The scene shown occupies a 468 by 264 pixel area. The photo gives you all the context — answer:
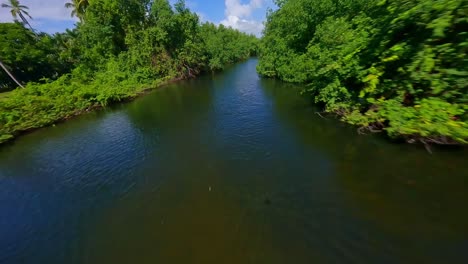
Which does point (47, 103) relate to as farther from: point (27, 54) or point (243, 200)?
point (27, 54)

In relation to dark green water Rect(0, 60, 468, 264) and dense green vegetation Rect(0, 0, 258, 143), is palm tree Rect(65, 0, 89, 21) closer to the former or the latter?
dense green vegetation Rect(0, 0, 258, 143)

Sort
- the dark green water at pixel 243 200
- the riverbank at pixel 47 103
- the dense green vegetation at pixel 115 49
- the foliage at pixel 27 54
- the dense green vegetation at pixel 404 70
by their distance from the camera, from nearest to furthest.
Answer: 1. the dark green water at pixel 243 200
2. the dense green vegetation at pixel 404 70
3. the riverbank at pixel 47 103
4. the dense green vegetation at pixel 115 49
5. the foliage at pixel 27 54

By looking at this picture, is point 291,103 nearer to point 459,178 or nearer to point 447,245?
point 459,178

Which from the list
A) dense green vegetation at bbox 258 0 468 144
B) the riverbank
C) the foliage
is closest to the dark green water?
dense green vegetation at bbox 258 0 468 144

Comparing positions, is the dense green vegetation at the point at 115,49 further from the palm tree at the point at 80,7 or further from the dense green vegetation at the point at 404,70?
the dense green vegetation at the point at 404,70

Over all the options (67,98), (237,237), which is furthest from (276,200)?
(67,98)

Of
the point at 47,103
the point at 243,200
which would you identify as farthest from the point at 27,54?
the point at 243,200

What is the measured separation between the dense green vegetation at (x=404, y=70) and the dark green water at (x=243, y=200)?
0.99m

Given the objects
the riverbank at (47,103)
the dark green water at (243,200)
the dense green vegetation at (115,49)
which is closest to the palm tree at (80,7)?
the dense green vegetation at (115,49)

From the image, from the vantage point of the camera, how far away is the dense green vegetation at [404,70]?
21.7 ft

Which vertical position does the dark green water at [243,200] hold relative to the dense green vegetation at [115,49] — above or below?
below

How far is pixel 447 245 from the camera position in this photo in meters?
4.79

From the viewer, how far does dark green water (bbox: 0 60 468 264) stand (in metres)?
5.27

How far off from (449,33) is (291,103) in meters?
10.4
